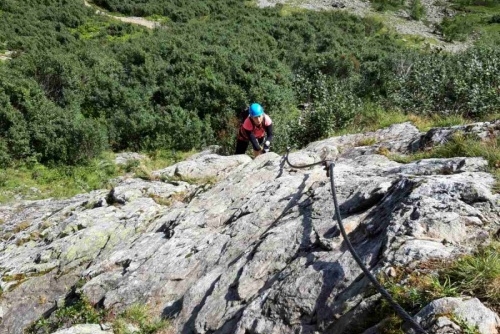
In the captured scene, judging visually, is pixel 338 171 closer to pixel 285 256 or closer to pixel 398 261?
pixel 285 256

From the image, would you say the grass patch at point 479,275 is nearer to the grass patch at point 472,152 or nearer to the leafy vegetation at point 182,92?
the grass patch at point 472,152

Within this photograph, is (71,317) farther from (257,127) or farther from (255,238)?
(257,127)

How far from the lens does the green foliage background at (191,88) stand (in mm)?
16469

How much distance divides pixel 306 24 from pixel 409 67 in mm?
16209

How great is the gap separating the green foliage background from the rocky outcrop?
195 inches

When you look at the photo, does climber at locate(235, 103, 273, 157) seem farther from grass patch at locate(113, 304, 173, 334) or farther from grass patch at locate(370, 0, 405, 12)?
grass patch at locate(370, 0, 405, 12)

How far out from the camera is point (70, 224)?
Answer: 32.8ft

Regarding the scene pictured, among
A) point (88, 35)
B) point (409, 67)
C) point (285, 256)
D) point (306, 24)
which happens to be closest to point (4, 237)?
point (285, 256)

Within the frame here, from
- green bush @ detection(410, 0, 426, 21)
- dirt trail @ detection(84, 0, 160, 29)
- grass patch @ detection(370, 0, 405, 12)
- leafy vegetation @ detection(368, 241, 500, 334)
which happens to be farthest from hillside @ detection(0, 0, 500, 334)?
green bush @ detection(410, 0, 426, 21)

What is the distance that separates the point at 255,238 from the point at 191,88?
50.0 ft

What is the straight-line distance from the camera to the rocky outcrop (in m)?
4.12

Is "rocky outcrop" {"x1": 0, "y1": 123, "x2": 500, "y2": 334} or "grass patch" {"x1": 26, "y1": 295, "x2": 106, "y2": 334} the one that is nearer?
"rocky outcrop" {"x1": 0, "y1": 123, "x2": 500, "y2": 334}

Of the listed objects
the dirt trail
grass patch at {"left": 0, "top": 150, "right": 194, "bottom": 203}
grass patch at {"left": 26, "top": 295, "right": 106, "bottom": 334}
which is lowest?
grass patch at {"left": 0, "top": 150, "right": 194, "bottom": 203}

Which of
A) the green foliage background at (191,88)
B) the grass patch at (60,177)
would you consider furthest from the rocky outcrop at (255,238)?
the green foliage background at (191,88)
